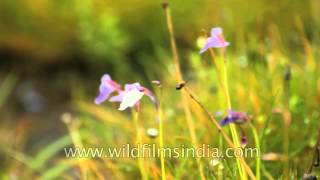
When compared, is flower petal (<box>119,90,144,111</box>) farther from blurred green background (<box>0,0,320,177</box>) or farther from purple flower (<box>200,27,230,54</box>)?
blurred green background (<box>0,0,320,177</box>)

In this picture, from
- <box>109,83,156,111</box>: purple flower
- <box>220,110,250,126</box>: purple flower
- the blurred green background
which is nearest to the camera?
<box>109,83,156,111</box>: purple flower

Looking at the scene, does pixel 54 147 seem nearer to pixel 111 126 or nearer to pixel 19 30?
pixel 111 126

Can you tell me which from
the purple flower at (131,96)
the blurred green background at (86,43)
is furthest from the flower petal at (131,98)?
the blurred green background at (86,43)

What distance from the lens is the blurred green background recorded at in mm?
4137

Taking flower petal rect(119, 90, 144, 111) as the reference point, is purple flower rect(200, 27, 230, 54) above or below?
above

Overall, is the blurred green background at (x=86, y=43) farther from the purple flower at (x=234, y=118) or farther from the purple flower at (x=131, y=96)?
the purple flower at (x=131, y=96)

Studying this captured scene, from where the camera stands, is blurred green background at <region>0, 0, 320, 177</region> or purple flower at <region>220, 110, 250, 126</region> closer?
purple flower at <region>220, 110, 250, 126</region>

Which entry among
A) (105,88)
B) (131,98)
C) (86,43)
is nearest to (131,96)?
(131,98)

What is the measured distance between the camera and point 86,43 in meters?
4.61

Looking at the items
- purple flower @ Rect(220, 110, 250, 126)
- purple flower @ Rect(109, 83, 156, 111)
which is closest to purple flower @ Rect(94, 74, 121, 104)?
purple flower @ Rect(109, 83, 156, 111)

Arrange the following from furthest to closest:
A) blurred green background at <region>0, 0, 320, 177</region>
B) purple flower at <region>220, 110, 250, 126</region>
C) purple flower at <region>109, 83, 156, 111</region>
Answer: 1. blurred green background at <region>0, 0, 320, 177</region>
2. purple flower at <region>220, 110, 250, 126</region>
3. purple flower at <region>109, 83, 156, 111</region>

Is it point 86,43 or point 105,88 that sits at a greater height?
point 86,43

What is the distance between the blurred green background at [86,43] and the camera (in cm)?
414

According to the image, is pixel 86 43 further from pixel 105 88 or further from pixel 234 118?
pixel 234 118
